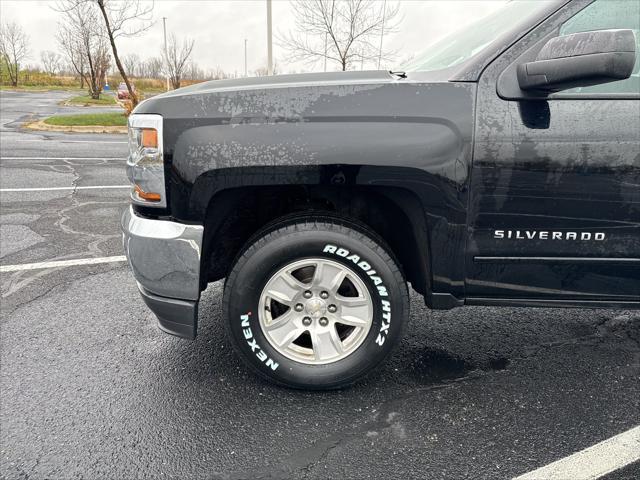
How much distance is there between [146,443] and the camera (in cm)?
196

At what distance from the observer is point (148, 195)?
84.4 inches

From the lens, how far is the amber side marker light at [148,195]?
2.12m

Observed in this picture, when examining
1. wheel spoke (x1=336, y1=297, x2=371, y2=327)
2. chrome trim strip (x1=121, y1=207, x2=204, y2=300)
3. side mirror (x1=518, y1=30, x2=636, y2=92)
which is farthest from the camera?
wheel spoke (x1=336, y1=297, x2=371, y2=327)

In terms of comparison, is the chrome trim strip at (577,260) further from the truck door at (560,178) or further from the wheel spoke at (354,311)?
the wheel spoke at (354,311)

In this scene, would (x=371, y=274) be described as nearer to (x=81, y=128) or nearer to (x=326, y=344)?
(x=326, y=344)

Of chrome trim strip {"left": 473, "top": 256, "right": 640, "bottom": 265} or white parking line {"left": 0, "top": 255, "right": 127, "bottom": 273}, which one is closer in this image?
chrome trim strip {"left": 473, "top": 256, "right": 640, "bottom": 265}

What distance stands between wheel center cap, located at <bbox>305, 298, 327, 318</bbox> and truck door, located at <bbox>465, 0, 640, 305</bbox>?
709mm

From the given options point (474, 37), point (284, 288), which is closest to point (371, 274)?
point (284, 288)

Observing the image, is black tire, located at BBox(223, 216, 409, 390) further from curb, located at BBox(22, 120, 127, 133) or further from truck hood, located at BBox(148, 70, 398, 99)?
curb, located at BBox(22, 120, 127, 133)

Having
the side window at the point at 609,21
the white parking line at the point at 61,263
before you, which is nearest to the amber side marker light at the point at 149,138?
the side window at the point at 609,21

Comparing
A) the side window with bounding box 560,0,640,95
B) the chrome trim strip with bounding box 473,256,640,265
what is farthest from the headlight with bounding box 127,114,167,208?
the side window with bounding box 560,0,640,95

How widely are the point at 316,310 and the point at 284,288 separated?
19cm

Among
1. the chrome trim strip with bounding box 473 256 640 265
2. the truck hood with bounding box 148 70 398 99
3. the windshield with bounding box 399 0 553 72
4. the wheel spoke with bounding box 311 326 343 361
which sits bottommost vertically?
the wheel spoke with bounding box 311 326 343 361

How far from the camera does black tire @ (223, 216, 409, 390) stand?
7.07 feet
